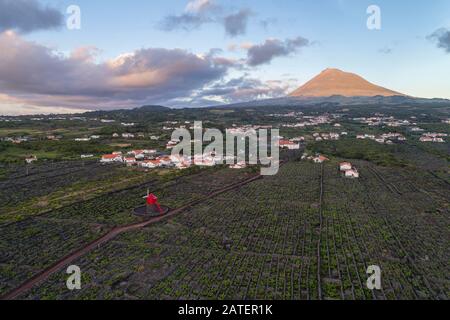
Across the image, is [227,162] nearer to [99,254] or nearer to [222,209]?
[222,209]

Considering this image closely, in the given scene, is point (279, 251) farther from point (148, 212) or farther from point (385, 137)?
point (385, 137)

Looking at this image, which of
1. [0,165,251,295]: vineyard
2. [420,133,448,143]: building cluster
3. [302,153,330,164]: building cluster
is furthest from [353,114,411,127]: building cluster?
[0,165,251,295]: vineyard

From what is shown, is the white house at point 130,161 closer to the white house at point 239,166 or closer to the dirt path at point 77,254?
the white house at point 239,166

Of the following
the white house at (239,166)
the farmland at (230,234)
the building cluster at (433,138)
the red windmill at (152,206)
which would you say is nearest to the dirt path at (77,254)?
the farmland at (230,234)

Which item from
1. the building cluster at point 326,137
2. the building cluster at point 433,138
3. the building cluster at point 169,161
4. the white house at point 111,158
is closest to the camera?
the building cluster at point 169,161

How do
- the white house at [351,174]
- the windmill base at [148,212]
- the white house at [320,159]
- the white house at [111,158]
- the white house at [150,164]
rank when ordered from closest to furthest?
the windmill base at [148,212], the white house at [351,174], the white house at [150,164], the white house at [111,158], the white house at [320,159]

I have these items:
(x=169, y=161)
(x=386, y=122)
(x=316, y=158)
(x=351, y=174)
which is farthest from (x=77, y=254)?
(x=386, y=122)
